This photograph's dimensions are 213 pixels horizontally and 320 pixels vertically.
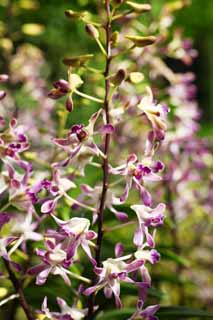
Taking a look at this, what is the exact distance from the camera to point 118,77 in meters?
0.60

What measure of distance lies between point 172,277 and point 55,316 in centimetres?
36

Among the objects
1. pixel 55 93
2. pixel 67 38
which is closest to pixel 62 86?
pixel 55 93

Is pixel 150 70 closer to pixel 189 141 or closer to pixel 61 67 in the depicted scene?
pixel 189 141

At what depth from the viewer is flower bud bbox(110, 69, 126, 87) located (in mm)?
601

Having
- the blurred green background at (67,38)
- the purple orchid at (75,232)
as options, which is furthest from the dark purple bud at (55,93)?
the blurred green background at (67,38)

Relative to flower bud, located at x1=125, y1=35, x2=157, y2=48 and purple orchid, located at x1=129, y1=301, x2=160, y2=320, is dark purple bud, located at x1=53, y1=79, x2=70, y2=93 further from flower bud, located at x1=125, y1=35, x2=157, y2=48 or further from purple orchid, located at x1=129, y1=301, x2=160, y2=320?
purple orchid, located at x1=129, y1=301, x2=160, y2=320

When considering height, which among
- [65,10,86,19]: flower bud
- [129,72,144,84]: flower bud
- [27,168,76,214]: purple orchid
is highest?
[65,10,86,19]: flower bud

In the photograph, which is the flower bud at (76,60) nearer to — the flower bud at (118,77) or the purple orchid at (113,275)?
the flower bud at (118,77)

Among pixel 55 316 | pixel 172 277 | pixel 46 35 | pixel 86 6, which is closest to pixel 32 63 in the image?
pixel 46 35

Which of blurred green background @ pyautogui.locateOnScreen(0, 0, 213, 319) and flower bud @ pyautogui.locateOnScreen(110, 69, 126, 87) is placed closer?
flower bud @ pyautogui.locateOnScreen(110, 69, 126, 87)

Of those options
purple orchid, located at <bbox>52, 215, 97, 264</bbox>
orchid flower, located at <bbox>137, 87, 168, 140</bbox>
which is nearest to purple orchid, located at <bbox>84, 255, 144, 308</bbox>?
purple orchid, located at <bbox>52, 215, 97, 264</bbox>

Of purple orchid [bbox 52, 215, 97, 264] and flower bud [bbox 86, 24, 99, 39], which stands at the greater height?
flower bud [bbox 86, 24, 99, 39]

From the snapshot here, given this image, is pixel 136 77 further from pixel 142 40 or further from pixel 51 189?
pixel 51 189

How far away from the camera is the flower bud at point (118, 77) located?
1.97 feet
